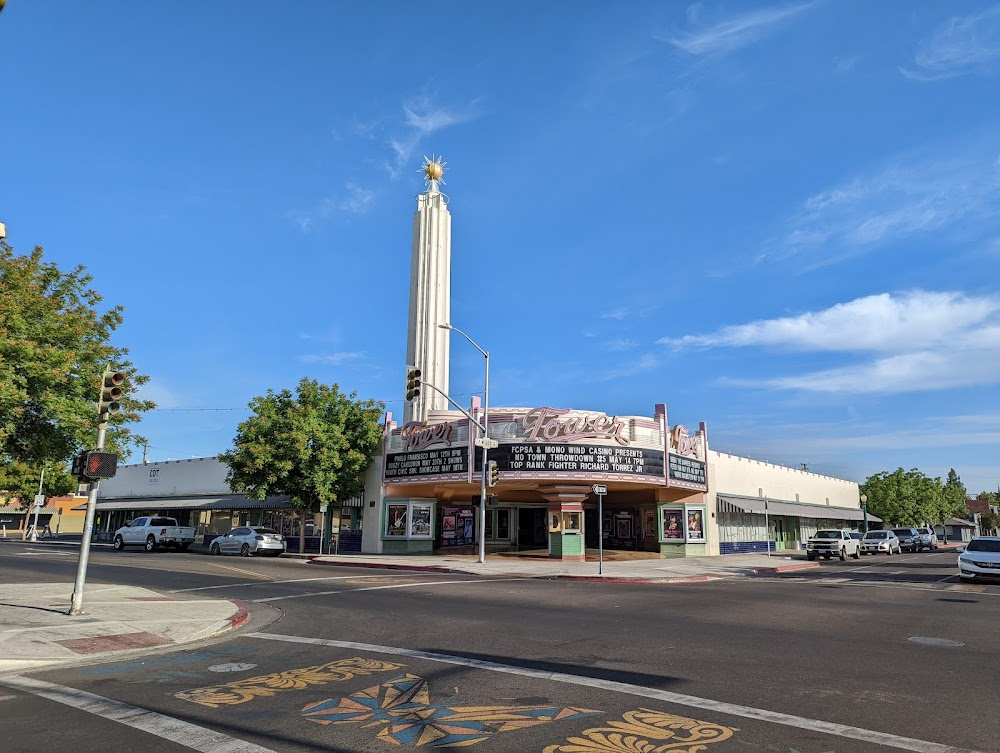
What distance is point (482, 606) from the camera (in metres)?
15.2

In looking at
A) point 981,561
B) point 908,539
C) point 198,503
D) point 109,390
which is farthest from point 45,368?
point 908,539

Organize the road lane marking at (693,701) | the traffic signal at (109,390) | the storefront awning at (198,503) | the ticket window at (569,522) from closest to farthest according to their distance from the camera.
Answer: the road lane marking at (693,701), the traffic signal at (109,390), the ticket window at (569,522), the storefront awning at (198,503)

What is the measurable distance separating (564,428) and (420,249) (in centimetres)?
2877

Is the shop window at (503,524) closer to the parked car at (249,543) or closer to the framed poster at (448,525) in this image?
the framed poster at (448,525)

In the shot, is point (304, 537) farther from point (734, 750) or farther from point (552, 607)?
point (734, 750)

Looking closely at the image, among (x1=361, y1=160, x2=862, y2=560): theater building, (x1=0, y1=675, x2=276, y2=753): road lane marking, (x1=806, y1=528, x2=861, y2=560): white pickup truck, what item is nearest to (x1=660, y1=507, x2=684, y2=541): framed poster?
(x1=361, y1=160, x2=862, y2=560): theater building

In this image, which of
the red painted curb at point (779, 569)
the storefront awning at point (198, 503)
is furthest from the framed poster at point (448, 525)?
the red painted curb at point (779, 569)

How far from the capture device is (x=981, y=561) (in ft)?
76.6

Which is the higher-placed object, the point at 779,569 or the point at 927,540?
the point at 927,540

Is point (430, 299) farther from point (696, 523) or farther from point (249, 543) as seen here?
point (696, 523)

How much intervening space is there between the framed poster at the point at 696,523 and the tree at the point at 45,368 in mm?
28724

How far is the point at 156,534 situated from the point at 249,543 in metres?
7.89

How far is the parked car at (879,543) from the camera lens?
46812 millimetres

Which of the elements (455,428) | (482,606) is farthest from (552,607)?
(455,428)
